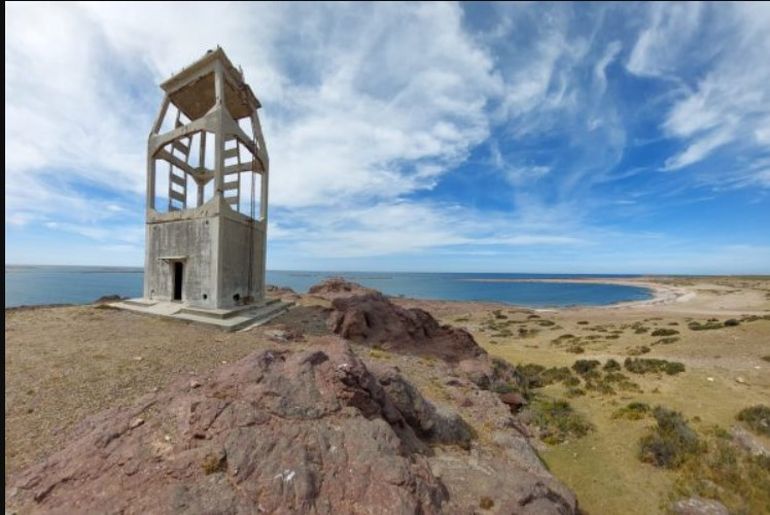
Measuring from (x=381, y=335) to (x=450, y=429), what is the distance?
28.6 ft

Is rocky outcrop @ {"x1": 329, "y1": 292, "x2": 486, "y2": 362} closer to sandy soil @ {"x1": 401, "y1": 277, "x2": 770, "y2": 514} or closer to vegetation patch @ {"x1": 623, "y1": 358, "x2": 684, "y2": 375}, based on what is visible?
sandy soil @ {"x1": 401, "y1": 277, "x2": 770, "y2": 514}

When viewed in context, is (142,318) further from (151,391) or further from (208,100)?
(208,100)

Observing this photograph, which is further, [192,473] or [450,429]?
[450,429]

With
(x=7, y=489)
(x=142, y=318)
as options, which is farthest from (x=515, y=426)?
(x=142, y=318)

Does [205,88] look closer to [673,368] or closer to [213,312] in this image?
[213,312]

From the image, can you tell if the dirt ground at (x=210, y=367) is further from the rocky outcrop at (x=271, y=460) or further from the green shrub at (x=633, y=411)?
the rocky outcrop at (x=271, y=460)

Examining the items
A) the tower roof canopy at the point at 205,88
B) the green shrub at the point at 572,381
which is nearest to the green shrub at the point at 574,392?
the green shrub at the point at 572,381

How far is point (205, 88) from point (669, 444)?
23385mm

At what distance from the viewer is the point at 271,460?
5078mm

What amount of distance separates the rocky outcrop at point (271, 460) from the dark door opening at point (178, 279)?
1110cm

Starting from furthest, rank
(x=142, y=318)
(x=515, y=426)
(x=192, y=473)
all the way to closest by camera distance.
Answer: (x=142, y=318)
(x=515, y=426)
(x=192, y=473)

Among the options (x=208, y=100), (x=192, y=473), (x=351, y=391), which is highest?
(x=208, y=100)

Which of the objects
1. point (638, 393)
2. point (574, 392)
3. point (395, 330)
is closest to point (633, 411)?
point (574, 392)

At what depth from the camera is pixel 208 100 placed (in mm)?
A: 19391
